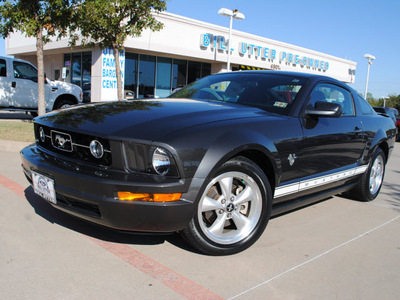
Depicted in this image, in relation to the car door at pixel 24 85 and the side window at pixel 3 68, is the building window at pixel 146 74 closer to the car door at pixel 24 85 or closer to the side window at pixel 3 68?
the car door at pixel 24 85

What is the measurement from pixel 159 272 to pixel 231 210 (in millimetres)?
716

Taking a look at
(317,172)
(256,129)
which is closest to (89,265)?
(256,129)

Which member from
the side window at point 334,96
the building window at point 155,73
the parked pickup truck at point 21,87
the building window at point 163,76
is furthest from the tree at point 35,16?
the building window at point 163,76

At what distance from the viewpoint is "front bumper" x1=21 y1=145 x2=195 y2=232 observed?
232cm

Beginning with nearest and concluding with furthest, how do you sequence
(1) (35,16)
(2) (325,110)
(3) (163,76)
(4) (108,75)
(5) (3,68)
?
(2) (325,110), (1) (35,16), (5) (3,68), (4) (108,75), (3) (163,76)

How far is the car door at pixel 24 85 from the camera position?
36.7ft

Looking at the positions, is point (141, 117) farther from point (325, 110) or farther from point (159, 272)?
point (325, 110)

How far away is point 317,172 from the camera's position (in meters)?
3.54

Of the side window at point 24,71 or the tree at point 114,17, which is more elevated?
the tree at point 114,17

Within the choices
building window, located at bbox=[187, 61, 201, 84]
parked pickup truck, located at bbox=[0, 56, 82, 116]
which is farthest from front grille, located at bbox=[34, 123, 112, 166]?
building window, located at bbox=[187, 61, 201, 84]

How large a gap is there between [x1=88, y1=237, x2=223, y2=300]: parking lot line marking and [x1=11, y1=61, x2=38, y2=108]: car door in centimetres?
980

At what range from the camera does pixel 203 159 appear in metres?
2.48

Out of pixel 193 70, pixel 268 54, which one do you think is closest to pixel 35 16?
pixel 193 70

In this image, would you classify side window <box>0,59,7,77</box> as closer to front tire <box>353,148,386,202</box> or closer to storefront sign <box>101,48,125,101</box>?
storefront sign <box>101,48,125,101</box>
